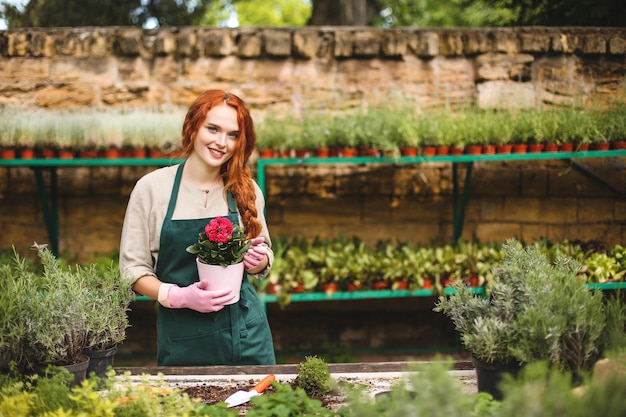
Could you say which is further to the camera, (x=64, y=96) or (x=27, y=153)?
(x=64, y=96)

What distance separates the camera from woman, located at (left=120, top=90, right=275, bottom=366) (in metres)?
2.29

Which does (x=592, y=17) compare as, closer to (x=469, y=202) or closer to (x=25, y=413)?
(x=469, y=202)

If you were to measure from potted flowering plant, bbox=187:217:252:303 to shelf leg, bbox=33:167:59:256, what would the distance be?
2629mm

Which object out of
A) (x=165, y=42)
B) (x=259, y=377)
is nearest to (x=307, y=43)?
(x=165, y=42)

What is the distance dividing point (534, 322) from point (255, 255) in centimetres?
117

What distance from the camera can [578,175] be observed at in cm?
452

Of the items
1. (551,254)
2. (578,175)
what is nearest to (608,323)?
(551,254)

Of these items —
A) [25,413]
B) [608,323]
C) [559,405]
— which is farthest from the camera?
[608,323]

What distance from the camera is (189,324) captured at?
2332mm

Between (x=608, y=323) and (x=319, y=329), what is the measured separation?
3.45 m

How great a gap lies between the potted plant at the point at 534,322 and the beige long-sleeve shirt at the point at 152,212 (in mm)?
1080

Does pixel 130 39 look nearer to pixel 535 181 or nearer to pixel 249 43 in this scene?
pixel 249 43

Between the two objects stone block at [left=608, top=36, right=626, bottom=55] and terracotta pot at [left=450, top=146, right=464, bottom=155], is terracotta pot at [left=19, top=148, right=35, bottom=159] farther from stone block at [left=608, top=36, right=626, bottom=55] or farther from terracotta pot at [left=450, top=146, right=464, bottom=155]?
stone block at [left=608, top=36, right=626, bottom=55]

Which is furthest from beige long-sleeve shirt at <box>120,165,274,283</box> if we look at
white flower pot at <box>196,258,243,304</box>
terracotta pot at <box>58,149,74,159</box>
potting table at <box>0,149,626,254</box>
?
terracotta pot at <box>58,149,74,159</box>
